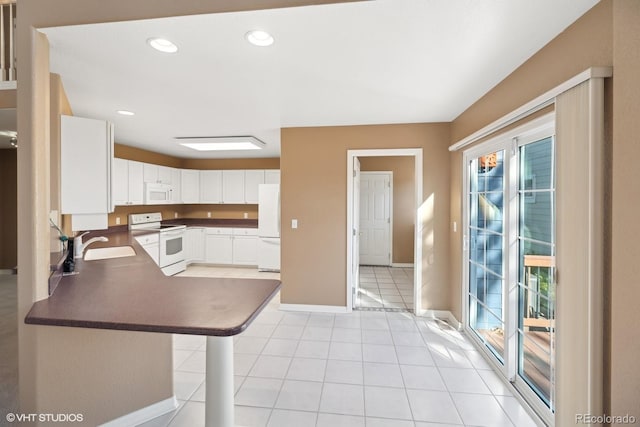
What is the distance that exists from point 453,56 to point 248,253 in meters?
4.98

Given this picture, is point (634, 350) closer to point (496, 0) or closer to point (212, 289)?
point (496, 0)

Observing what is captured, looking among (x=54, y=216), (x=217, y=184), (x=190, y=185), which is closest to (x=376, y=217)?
(x=217, y=184)

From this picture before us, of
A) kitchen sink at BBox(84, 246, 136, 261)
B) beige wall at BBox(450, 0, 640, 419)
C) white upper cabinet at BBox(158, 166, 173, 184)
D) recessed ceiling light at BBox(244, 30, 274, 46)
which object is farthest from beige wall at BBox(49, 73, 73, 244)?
white upper cabinet at BBox(158, 166, 173, 184)

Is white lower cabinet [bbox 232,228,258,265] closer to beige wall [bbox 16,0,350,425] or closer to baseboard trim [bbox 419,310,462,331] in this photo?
baseboard trim [bbox 419,310,462,331]

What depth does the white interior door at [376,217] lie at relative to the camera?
20.9 feet

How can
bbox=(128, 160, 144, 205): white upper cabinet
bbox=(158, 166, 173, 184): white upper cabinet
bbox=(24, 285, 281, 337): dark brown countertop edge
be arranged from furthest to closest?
bbox=(158, 166, 173, 184): white upper cabinet → bbox=(128, 160, 144, 205): white upper cabinet → bbox=(24, 285, 281, 337): dark brown countertop edge

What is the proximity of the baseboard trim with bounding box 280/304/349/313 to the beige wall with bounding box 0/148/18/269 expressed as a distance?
212 inches

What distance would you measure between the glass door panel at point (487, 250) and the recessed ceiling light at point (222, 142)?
9.93ft

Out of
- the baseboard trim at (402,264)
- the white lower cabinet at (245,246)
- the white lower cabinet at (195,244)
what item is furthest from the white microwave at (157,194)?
the baseboard trim at (402,264)

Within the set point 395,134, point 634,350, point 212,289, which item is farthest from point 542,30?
point 212,289

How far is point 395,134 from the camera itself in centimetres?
357

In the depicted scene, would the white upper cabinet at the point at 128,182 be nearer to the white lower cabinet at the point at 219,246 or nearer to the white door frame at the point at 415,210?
the white lower cabinet at the point at 219,246

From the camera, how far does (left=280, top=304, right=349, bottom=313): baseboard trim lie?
3.68 metres

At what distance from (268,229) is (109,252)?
2762 mm
